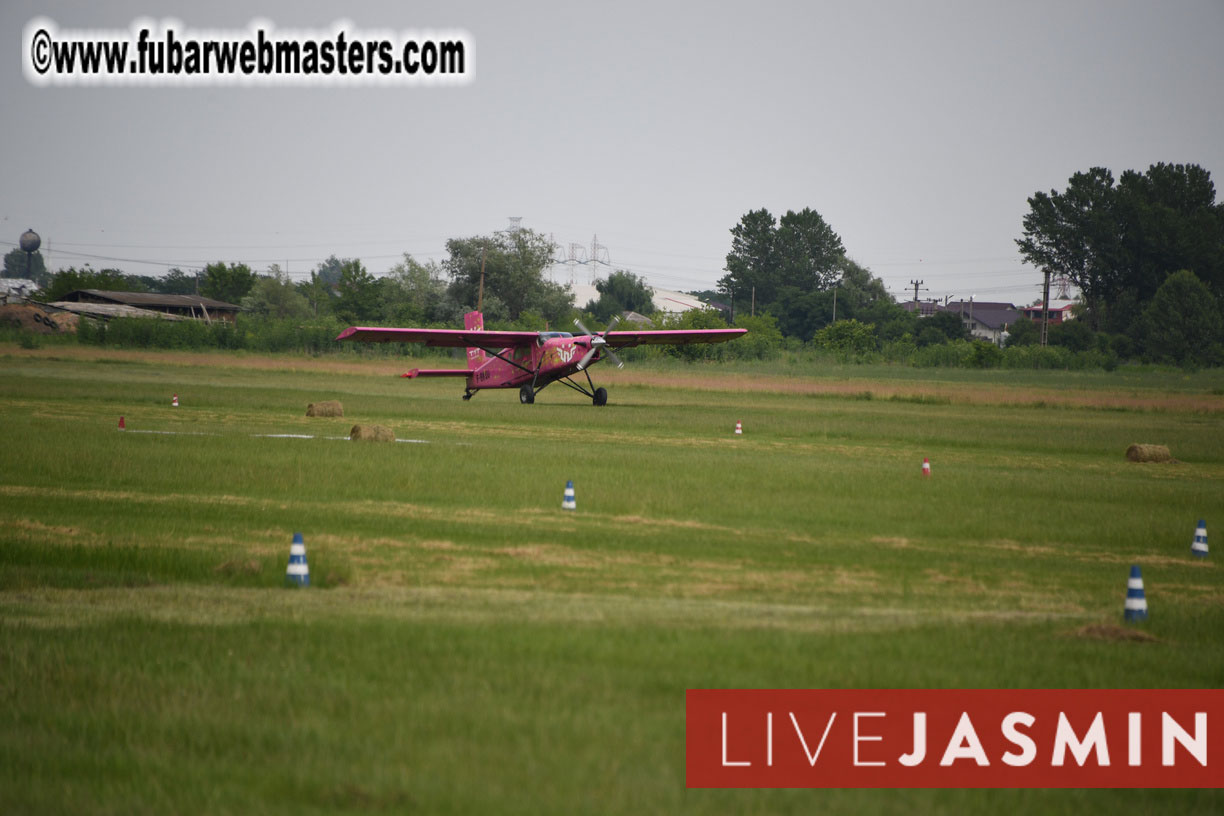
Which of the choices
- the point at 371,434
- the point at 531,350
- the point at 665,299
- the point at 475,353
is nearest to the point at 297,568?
the point at 371,434

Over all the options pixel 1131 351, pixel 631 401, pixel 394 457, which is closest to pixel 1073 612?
pixel 394 457

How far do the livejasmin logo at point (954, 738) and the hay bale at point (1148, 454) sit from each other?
67.5 feet

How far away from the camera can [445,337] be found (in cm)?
4219

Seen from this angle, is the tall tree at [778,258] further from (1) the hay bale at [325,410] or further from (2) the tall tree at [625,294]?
(1) the hay bale at [325,410]

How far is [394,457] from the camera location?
2248 cm

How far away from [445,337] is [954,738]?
119 ft

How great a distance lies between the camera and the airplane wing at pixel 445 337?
39.5m

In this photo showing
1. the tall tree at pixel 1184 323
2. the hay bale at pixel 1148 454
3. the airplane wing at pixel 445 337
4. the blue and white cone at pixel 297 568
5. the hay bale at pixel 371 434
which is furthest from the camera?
the tall tree at pixel 1184 323

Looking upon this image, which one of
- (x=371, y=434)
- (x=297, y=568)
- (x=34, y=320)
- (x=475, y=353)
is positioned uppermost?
(x=34, y=320)

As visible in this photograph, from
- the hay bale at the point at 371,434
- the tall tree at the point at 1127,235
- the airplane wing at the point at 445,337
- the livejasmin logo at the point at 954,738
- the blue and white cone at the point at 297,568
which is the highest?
the tall tree at the point at 1127,235

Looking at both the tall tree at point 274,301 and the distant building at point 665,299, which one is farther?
the distant building at point 665,299

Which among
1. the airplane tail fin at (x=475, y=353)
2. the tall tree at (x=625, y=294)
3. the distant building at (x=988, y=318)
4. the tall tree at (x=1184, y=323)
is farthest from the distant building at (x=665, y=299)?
the airplane tail fin at (x=475, y=353)

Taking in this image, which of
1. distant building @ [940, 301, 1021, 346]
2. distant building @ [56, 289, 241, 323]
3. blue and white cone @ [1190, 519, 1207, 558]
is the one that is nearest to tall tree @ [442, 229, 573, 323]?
distant building @ [56, 289, 241, 323]

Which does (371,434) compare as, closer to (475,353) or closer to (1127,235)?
(475,353)
